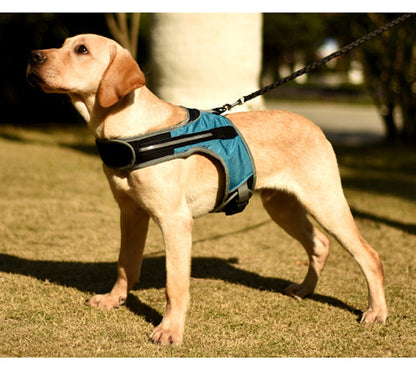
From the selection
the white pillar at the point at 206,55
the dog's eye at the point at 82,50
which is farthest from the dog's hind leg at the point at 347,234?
the white pillar at the point at 206,55

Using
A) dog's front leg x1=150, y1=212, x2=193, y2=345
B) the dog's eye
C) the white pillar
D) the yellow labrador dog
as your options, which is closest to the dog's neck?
the yellow labrador dog

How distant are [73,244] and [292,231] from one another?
7.71 ft

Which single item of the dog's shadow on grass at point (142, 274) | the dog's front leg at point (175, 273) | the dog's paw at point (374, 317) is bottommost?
the dog's shadow on grass at point (142, 274)

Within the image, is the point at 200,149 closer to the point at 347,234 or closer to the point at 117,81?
the point at 117,81

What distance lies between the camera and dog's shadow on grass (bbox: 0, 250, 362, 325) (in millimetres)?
4555

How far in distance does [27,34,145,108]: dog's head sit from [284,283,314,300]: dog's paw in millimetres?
2142

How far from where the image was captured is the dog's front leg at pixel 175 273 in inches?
140

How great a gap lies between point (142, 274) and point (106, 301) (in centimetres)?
84

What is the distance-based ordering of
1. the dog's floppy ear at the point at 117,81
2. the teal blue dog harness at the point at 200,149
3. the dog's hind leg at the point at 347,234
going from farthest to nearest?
the dog's hind leg at the point at 347,234 < the teal blue dog harness at the point at 200,149 < the dog's floppy ear at the point at 117,81

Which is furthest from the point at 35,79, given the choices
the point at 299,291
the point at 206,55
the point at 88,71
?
the point at 206,55

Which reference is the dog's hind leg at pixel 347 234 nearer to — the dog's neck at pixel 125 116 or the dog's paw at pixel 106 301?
the dog's neck at pixel 125 116

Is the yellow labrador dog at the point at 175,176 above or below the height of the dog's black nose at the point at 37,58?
below

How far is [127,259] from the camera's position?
4219mm

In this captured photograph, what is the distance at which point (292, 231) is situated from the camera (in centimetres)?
458
